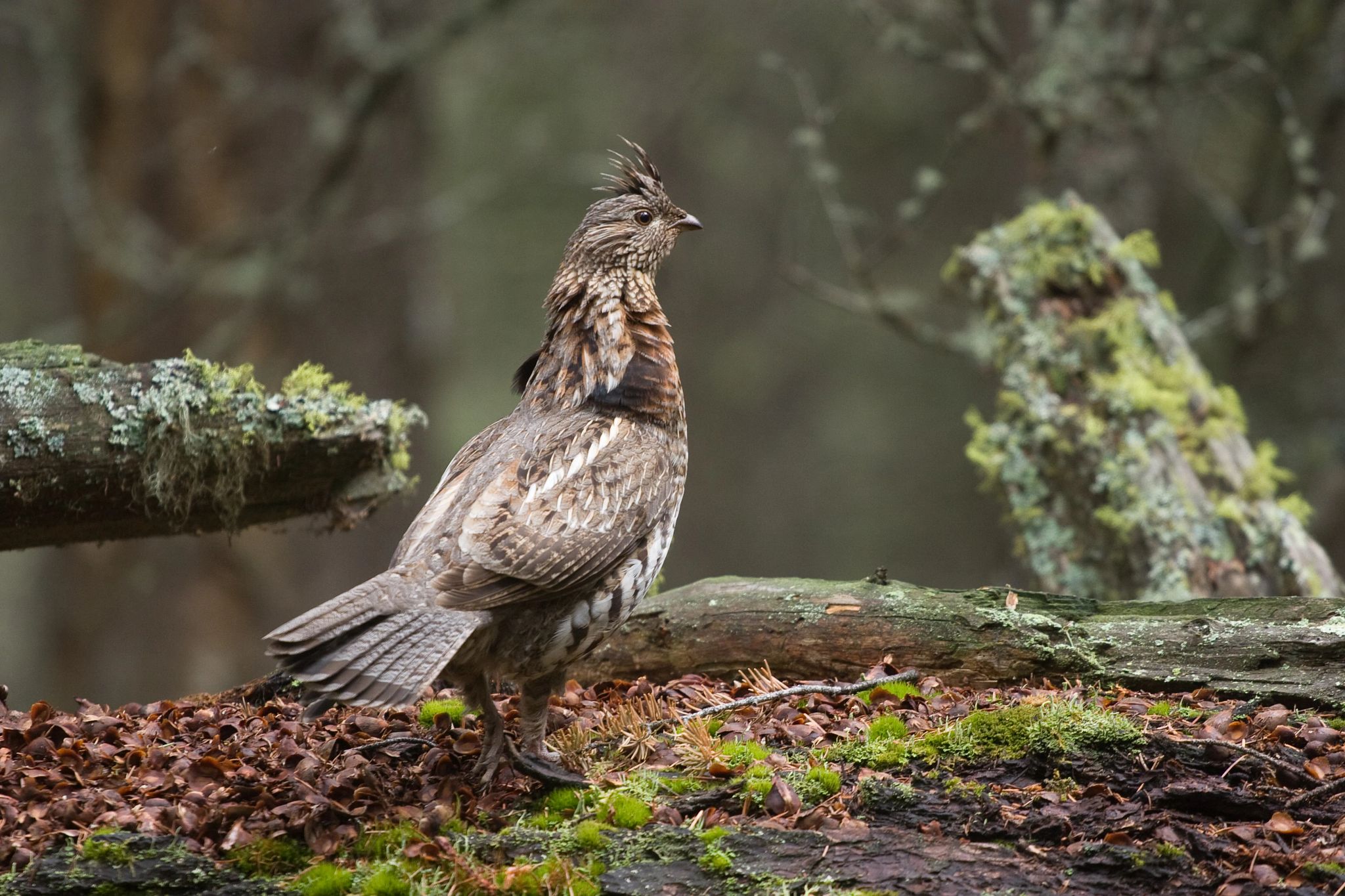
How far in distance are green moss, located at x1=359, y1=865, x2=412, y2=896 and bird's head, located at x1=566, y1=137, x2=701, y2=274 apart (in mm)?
3158

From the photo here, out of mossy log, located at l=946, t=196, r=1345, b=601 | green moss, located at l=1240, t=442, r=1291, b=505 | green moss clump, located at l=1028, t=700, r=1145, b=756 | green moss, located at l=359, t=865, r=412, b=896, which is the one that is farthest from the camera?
green moss, located at l=1240, t=442, r=1291, b=505

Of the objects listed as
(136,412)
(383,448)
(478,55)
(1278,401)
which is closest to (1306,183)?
(1278,401)

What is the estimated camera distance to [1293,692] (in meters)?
4.52

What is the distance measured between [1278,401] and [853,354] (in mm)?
9300

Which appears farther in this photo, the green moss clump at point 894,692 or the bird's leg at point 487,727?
the green moss clump at point 894,692

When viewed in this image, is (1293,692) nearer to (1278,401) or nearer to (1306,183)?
(1306,183)

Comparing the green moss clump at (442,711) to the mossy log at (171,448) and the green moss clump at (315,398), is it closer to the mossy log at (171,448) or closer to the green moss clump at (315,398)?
the mossy log at (171,448)

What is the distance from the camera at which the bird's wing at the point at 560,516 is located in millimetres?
4227

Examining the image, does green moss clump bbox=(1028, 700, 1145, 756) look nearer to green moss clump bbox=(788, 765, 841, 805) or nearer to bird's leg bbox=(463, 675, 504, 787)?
green moss clump bbox=(788, 765, 841, 805)

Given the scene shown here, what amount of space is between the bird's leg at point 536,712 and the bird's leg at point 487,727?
11 cm

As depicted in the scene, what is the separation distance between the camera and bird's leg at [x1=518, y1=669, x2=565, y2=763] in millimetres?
4469

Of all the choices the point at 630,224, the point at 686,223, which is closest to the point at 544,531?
the point at 630,224

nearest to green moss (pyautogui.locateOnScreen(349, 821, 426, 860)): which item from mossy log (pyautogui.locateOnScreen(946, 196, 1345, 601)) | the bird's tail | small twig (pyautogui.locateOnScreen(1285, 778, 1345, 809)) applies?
the bird's tail

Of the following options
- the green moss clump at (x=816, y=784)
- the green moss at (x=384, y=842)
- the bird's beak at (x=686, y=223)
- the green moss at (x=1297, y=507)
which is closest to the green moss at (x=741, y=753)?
the green moss clump at (x=816, y=784)
